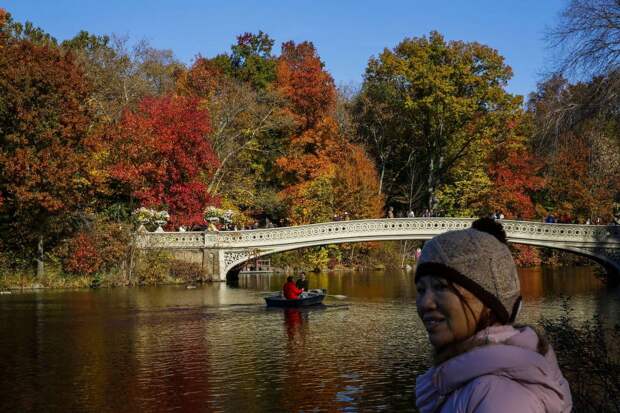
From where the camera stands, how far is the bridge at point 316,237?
1591 inches

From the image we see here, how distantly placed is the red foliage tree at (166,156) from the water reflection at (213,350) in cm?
884

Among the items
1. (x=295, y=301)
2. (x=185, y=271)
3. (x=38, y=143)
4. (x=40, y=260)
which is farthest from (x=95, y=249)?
(x=295, y=301)

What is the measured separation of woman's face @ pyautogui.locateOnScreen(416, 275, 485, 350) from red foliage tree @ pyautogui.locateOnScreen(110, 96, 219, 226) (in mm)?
39694

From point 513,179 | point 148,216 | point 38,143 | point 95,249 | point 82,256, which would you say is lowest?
point 82,256

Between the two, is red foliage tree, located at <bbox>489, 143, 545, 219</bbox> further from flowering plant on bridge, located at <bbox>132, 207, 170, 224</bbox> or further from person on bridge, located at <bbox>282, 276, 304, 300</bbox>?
person on bridge, located at <bbox>282, 276, 304, 300</bbox>

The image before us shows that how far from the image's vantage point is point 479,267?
8.08 feet

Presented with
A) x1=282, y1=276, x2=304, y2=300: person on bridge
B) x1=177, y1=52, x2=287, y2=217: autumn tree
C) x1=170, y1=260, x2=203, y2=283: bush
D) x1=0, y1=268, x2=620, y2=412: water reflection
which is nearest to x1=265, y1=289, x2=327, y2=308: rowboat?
x1=282, y1=276, x2=304, y2=300: person on bridge

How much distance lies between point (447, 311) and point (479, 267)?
15 cm

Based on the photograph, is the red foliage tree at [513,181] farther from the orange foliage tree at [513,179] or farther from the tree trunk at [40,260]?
the tree trunk at [40,260]

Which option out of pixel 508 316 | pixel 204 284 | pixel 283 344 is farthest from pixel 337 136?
pixel 508 316

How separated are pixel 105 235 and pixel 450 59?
2289cm

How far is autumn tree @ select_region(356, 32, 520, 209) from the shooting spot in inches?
1993

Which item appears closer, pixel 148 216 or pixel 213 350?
pixel 213 350

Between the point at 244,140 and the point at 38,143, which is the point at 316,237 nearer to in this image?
the point at 38,143
